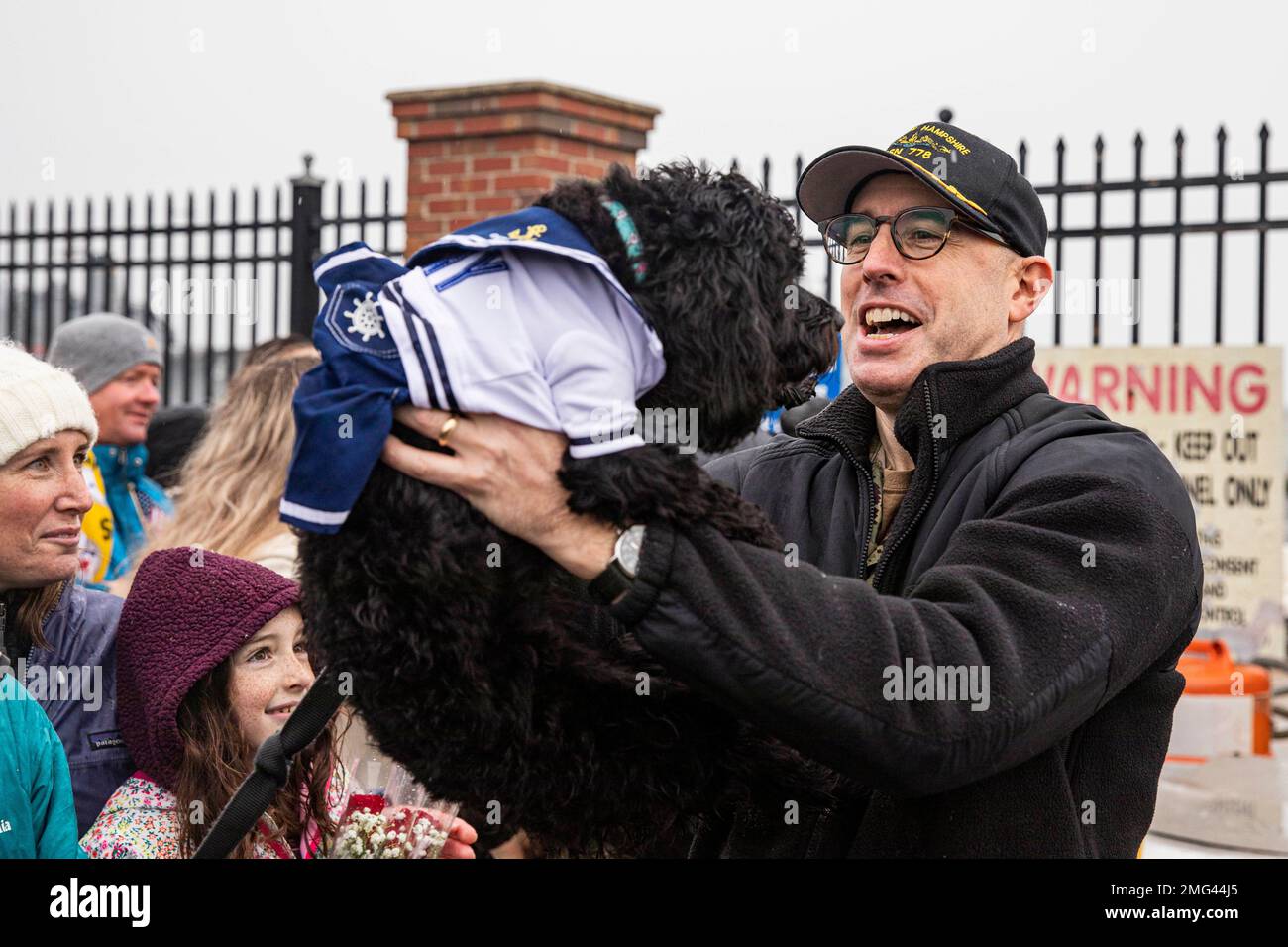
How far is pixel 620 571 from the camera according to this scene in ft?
6.00

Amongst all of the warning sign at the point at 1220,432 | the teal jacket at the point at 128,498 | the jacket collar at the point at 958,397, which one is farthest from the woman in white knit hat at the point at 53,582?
the warning sign at the point at 1220,432

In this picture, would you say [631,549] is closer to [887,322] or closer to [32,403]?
[887,322]

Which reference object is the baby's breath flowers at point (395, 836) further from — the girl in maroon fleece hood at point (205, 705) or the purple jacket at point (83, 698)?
the purple jacket at point (83, 698)

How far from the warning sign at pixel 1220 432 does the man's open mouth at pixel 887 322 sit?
5406 millimetres

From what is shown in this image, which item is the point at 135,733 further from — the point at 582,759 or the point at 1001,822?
the point at 1001,822

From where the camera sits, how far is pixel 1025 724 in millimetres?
1901

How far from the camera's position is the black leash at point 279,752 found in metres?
1.95

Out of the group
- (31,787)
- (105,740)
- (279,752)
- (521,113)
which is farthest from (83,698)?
(521,113)

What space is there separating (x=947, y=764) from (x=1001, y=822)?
0.29m

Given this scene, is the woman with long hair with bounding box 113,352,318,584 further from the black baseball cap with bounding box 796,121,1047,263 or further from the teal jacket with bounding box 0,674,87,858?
the black baseball cap with bounding box 796,121,1047,263

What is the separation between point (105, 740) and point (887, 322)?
2021 millimetres
